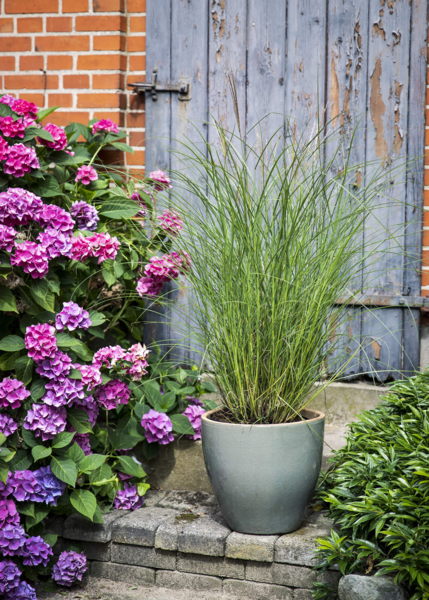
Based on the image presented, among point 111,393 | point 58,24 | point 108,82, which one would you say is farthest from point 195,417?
point 58,24

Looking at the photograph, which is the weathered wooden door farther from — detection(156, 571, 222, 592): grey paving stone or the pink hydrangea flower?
detection(156, 571, 222, 592): grey paving stone

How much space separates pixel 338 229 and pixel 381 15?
1215 mm

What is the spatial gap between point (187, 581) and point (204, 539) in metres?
0.17

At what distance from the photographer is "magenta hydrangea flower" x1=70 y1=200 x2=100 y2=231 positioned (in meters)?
2.25

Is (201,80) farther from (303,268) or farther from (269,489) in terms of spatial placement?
(269,489)

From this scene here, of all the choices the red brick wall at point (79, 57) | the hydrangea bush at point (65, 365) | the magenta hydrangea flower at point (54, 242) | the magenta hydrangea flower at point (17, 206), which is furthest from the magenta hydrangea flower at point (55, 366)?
the red brick wall at point (79, 57)

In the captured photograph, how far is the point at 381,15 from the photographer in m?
2.57

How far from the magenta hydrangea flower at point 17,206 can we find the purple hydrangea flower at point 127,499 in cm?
102

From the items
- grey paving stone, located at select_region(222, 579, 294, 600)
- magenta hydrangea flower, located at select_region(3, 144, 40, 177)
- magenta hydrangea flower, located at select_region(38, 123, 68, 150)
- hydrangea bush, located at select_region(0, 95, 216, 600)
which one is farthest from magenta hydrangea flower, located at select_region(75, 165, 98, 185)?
grey paving stone, located at select_region(222, 579, 294, 600)

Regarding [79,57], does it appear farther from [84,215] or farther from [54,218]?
[54,218]

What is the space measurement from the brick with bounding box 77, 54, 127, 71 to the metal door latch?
0.38ft

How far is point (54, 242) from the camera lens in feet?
6.53

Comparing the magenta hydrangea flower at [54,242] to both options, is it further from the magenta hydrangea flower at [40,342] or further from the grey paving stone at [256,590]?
the grey paving stone at [256,590]

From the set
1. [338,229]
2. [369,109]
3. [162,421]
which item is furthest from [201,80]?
[162,421]
